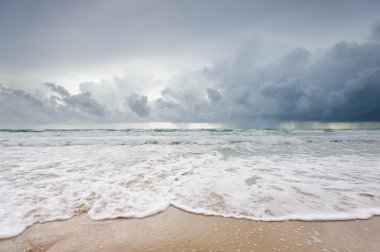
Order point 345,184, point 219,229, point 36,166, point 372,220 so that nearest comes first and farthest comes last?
point 219,229, point 372,220, point 345,184, point 36,166

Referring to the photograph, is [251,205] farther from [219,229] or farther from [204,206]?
[219,229]

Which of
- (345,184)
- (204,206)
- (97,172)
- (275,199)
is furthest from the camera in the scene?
(97,172)

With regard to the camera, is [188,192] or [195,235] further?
[188,192]

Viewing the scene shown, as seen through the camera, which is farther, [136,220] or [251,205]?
[251,205]

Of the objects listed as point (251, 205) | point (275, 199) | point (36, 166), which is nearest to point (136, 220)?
point (251, 205)

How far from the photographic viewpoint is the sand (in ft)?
9.17

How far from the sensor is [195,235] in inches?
122

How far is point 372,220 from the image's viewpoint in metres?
3.56

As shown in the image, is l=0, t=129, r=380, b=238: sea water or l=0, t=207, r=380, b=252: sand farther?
l=0, t=129, r=380, b=238: sea water

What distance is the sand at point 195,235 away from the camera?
110 inches

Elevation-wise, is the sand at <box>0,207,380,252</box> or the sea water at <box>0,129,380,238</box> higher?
the sea water at <box>0,129,380,238</box>

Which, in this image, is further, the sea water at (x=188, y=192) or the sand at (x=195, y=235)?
the sea water at (x=188, y=192)

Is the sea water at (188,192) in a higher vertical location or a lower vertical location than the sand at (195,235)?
higher

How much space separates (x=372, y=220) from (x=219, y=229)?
2580 millimetres
